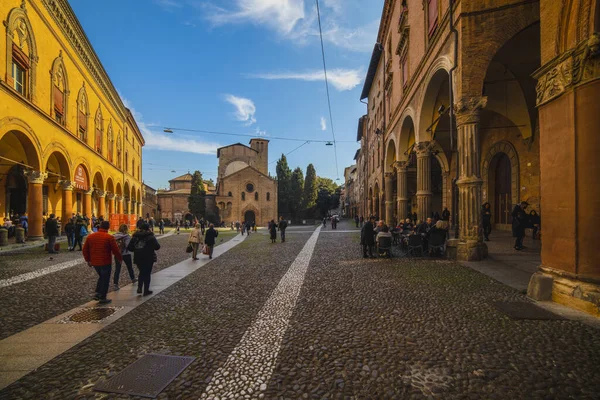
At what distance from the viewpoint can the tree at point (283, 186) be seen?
56.6 m

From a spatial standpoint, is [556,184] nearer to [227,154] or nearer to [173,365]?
[173,365]

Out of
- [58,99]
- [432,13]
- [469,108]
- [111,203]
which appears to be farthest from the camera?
[111,203]

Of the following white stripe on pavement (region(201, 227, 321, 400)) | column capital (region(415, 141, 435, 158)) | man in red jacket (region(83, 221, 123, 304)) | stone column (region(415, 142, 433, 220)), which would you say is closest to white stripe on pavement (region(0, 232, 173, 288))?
man in red jacket (region(83, 221, 123, 304))

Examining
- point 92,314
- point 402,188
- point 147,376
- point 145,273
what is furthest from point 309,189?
point 147,376

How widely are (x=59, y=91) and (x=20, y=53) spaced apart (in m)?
4.09

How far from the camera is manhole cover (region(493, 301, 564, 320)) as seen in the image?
4.27 meters

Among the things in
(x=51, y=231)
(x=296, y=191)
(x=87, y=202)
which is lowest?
(x=51, y=231)

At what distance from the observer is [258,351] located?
3.43m

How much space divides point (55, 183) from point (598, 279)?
24972 millimetres

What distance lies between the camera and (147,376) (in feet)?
9.68

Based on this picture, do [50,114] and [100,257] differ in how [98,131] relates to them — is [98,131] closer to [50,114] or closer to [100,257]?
[50,114]

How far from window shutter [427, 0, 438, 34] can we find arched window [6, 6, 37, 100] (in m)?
16.5

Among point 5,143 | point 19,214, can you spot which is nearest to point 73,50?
point 5,143

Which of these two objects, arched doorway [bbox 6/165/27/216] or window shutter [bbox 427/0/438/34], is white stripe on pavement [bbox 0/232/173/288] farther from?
window shutter [bbox 427/0/438/34]
